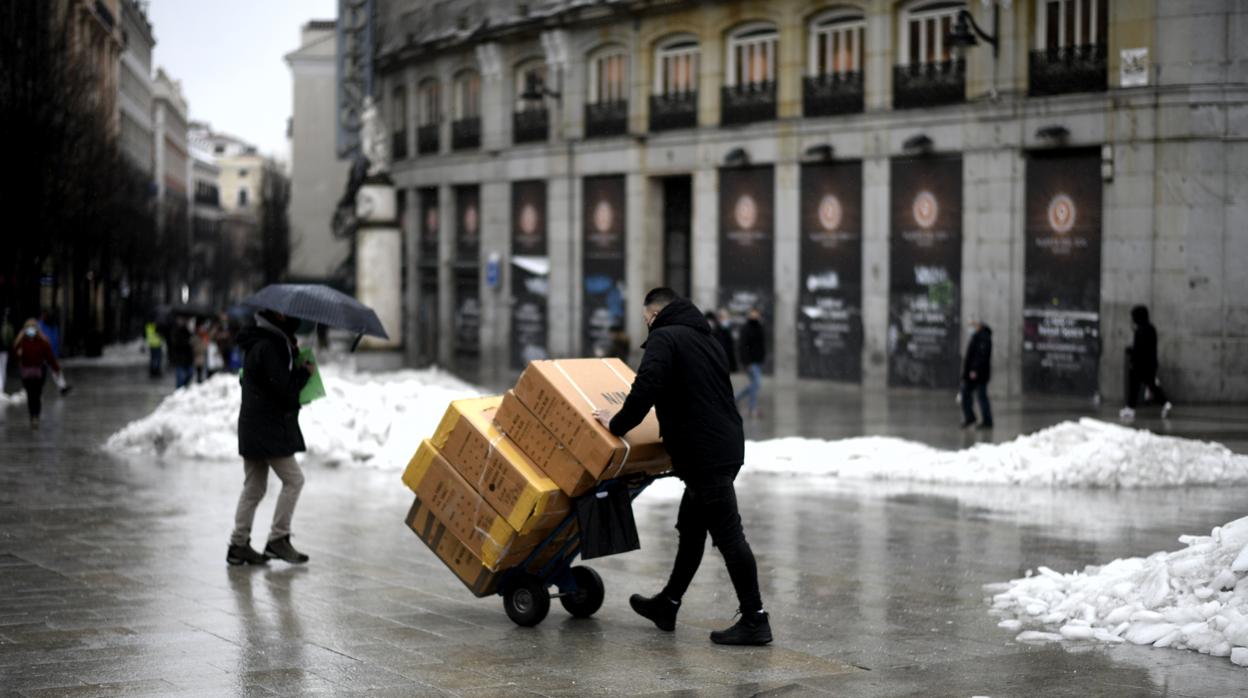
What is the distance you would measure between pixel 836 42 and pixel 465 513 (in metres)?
26.0

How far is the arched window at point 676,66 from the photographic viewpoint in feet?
122

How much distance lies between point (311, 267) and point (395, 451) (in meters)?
66.9

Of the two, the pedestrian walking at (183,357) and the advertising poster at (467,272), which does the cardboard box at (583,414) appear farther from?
the advertising poster at (467,272)

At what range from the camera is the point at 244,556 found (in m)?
11.5

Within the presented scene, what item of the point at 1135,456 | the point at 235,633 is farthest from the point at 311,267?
the point at 235,633

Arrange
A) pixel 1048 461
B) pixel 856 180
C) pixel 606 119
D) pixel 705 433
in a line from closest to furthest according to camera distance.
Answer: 1. pixel 705 433
2. pixel 1048 461
3. pixel 856 180
4. pixel 606 119

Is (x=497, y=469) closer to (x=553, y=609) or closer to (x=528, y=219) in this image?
(x=553, y=609)

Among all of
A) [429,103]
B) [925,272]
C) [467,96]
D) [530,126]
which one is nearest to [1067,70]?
[925,272]

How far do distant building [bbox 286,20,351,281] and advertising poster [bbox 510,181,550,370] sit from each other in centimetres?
3919

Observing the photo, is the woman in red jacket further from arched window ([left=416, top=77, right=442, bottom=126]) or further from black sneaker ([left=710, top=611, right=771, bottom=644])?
arched window ([left=416, top=77, right=442, bottom=126])

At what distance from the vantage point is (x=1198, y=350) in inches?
1066

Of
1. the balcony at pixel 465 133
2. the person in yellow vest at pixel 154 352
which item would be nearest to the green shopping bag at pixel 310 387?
the person in yellow vest at pixel 154 352

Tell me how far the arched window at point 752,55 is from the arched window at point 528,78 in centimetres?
639

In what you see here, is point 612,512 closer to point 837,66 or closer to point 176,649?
point 176,649
